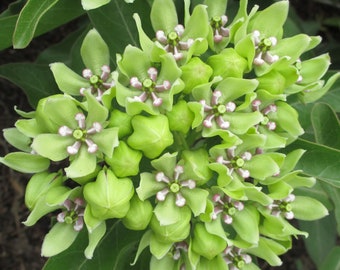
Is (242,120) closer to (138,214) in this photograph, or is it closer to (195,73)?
(195,73)

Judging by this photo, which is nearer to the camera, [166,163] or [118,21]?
[166,163]

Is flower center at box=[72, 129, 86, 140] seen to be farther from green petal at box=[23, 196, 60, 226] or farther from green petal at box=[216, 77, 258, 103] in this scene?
green petal at box=[216, 77, 258, 103]

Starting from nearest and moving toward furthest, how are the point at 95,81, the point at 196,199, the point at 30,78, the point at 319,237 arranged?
the point at 196,199 < the point at 95,81 < the point at 30,78 < the point at 319,237

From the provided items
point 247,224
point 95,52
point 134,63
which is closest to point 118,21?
point 95,52

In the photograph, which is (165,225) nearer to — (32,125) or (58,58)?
(32,125)

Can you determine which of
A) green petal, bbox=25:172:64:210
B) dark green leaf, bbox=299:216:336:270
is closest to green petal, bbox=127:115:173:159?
green petal, bbox=25:172:64:210

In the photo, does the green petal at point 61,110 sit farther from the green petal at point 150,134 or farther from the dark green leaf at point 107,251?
the dark green leaf at point 107,251

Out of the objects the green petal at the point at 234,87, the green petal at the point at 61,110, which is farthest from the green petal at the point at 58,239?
the green petal at the point at 234,87
